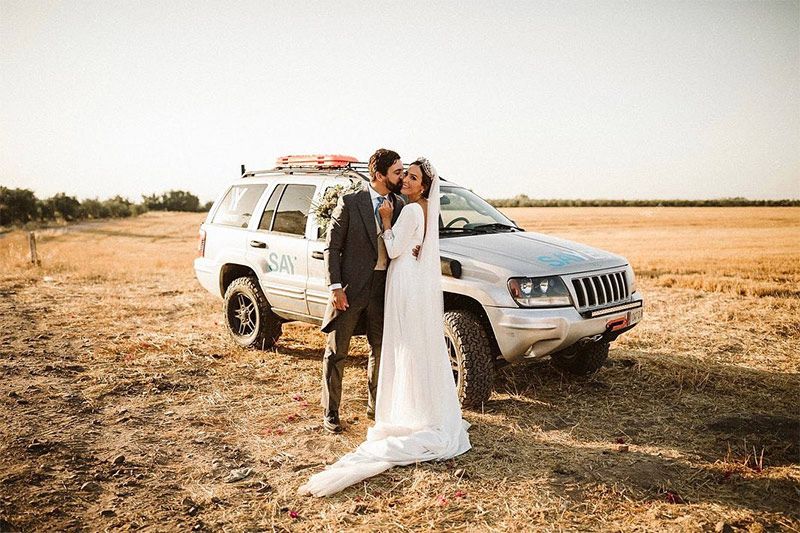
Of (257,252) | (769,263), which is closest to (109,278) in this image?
(257,252)

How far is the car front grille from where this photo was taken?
511 cm

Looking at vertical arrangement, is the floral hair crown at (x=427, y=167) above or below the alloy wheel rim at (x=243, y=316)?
above

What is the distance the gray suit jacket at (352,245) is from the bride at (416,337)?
0.13 m

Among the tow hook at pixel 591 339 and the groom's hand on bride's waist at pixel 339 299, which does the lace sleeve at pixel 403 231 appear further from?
the tow hook at pixel 591 339

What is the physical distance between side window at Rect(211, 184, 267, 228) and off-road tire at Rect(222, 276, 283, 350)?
70cm

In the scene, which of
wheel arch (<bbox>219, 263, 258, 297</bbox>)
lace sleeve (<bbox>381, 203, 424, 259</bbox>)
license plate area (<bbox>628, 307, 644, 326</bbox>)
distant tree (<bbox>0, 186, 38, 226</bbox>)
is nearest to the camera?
lace sleeve (<bbox>381, 203, 424, 259</bbox>)

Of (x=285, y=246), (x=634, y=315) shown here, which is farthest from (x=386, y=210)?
(x=634, y=315)

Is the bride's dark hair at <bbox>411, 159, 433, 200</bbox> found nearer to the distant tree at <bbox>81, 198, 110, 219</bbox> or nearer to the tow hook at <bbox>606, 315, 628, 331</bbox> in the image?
the tow hook at <bbox>606, 315, 628, 331</bbox>

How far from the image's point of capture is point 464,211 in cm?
625

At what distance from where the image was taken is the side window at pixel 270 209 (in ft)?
22.2

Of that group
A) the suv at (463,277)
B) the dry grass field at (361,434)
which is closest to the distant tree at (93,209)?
the dry grass field at (361,434)

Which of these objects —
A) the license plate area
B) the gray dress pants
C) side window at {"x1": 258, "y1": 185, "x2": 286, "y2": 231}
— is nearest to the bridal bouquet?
side window at {"x1": 258, "y1": 185, "x2": 286, "y2": 231}

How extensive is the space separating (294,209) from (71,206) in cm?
4495

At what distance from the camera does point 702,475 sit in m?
4.07
